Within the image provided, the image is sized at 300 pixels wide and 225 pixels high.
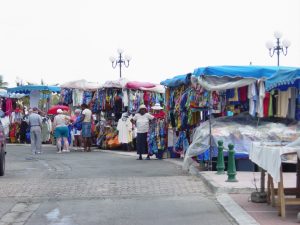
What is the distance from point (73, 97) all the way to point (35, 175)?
12709 mm

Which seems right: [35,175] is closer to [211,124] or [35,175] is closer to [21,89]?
[211,124]

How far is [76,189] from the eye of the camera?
12.1m

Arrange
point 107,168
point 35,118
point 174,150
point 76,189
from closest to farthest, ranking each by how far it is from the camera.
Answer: point 76,189, point 107,168, point 174,150, point 35,118

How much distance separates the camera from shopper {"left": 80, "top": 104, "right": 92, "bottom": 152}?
23.5m

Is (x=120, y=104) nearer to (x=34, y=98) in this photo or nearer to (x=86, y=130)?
(x=86, y=130)

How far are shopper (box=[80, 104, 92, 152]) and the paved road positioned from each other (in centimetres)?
605

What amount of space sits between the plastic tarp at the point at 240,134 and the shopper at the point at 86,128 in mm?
9250

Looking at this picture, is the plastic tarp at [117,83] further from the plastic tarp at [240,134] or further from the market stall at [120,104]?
the plastic tarp at [240,134]

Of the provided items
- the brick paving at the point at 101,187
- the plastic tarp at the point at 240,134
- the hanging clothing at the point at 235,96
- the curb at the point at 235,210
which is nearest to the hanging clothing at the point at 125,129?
the hanging clothing at the point at 235,96

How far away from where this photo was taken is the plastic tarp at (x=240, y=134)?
1434cm

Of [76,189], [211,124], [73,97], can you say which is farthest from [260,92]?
[73,97]

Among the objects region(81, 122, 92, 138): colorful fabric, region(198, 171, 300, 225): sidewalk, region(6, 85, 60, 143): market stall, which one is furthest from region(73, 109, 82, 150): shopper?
region(198, 171, 300, 225): sidewalk

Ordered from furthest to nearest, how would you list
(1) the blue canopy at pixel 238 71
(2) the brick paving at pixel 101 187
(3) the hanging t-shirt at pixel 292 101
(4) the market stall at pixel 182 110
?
(4) the market stall at pixel 182 110 → (1) the blue canopy at pixel 238 71 → (3) the hanging t-shirt at pixel 292 101 → (2) the brick paving at pixel 101 187

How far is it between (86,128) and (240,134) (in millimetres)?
10170
